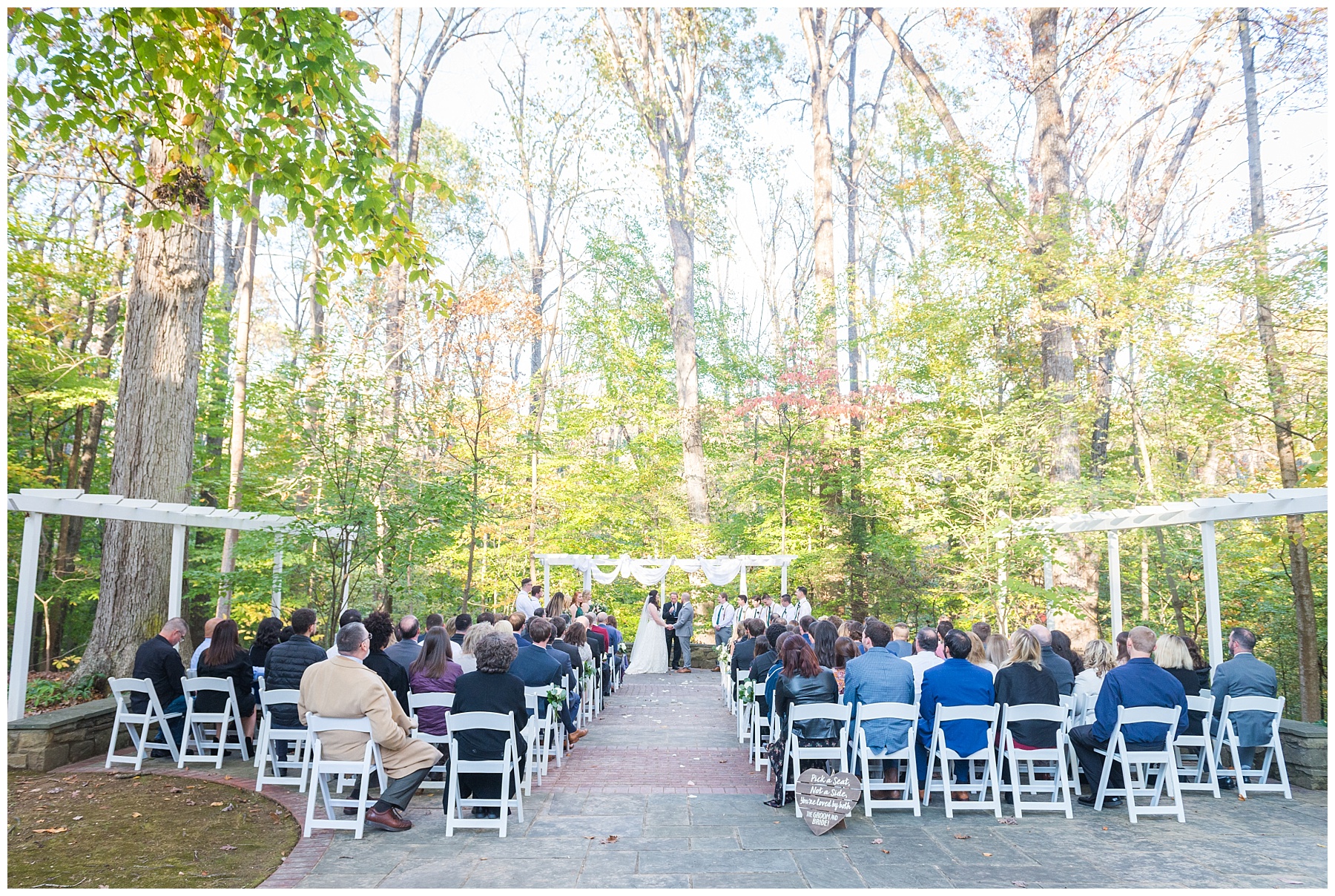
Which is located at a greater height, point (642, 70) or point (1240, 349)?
point (642, 70)

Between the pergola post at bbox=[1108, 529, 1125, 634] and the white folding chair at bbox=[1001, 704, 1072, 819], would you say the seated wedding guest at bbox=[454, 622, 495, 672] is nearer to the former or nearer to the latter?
the white folding chair at bbox=[1001, 704, 1072, 819]

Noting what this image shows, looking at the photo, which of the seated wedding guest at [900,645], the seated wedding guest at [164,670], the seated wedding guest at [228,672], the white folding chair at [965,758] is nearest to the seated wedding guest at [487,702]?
the seated wedding guest at [228,672]

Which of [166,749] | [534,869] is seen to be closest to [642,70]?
[166,749]

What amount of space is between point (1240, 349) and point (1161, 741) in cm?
807

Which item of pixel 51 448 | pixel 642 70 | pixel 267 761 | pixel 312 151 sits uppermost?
pixel 642 70

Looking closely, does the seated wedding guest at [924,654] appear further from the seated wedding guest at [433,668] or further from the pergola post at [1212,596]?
the seated wedding guest at [433,668]

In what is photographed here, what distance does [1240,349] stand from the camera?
11.6 metres

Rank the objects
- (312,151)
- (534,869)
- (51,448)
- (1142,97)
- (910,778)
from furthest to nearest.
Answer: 1. (1142,97)
2. (51,448)
3. (910,778)
4. (312,151)
5. (534,869)

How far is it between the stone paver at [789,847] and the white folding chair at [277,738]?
1.07 ft

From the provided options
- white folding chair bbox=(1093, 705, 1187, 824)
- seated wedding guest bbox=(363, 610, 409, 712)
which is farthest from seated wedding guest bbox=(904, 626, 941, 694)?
seated wedding guest bbox=(363, 610, 409, 712)

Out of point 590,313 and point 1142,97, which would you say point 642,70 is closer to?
point 590,313

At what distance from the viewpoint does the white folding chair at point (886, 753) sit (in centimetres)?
565

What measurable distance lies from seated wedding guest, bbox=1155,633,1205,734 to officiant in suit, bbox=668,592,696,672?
989cm

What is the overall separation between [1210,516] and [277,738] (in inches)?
339
